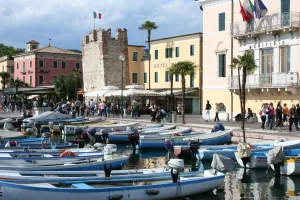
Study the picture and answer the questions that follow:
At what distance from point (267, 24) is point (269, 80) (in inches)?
175

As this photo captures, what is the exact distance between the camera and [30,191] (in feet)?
44.8

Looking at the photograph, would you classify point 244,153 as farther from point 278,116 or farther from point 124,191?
point 278,116

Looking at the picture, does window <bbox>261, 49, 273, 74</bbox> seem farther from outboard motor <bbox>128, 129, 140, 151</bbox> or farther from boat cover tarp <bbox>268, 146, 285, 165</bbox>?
boat cover tarp <bbox>268, 146, 285, 165</bbox>

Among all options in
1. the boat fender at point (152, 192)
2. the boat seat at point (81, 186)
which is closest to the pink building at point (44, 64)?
the boat seat at point (81, 186)

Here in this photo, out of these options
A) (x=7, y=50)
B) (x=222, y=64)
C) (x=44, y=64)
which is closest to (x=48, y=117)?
(x=222, y=64)

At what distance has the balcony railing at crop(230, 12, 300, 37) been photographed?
3456 centimetres

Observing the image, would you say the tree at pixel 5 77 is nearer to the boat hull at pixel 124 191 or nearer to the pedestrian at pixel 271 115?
the pedestrian at pixel 271 115

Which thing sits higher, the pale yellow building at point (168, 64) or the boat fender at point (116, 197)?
Answer: the pale yellow building at point (168, 64)

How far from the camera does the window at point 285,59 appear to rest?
35.6 metres

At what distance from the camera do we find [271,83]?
36281 mm

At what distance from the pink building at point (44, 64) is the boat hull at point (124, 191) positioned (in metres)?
70.7

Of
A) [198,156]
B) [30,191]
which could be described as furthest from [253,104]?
[30,191]

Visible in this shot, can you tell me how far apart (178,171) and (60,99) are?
6016cm

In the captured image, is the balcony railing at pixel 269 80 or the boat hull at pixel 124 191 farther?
the balcony railing at pixel 269 80
